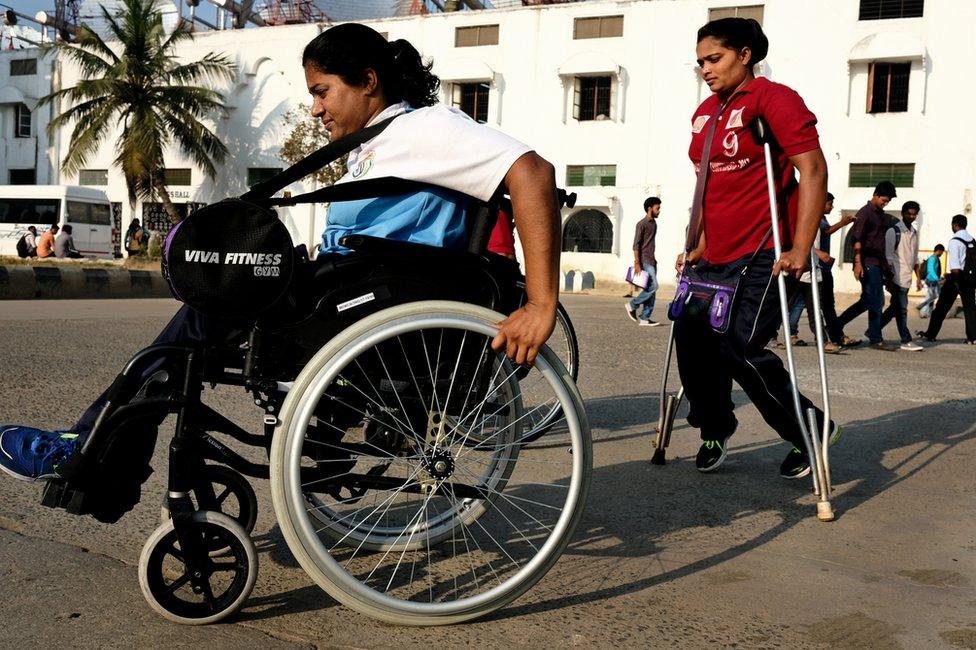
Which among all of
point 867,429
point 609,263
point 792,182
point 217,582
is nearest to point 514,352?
point 217,582

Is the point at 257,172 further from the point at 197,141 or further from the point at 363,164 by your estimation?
the point at 363,164

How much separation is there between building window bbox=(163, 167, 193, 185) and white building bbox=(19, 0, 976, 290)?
488 millimetres

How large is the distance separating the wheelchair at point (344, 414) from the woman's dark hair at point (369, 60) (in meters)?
0.46

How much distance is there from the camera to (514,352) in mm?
2270

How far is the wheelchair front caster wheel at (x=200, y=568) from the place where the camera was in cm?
221

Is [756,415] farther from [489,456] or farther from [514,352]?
[514,352]

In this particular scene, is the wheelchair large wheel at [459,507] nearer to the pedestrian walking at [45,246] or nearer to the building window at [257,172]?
the pedestrian walking at [45,246]

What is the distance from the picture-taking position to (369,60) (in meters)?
2.62

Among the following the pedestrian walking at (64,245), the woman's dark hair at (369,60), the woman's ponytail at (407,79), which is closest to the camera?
the woman's dark hair at (369,60)

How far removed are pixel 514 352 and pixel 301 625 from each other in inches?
31.7

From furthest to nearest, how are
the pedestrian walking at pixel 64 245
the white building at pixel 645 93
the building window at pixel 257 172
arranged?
1. the building window at pixel 257 172
2. the white building at pixel 645 93
3. the pedestrian walking at pixel 64 245

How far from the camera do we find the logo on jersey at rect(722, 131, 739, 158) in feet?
12.4

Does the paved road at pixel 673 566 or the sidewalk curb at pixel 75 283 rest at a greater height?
the paved road at pixel 673 566

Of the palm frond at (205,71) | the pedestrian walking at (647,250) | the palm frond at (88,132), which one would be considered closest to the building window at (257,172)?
the palm frond at (205,71)
